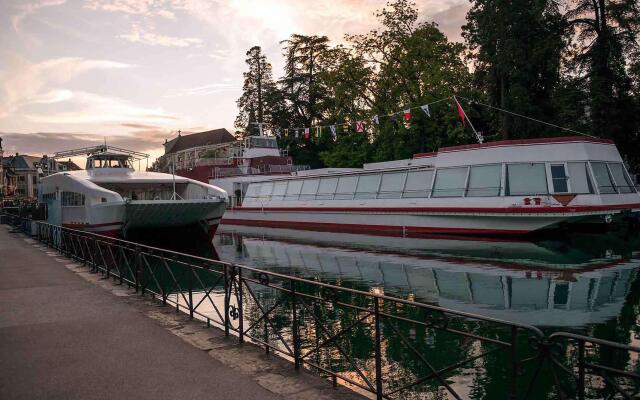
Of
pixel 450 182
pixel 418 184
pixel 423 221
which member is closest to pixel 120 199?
pixel 423 221

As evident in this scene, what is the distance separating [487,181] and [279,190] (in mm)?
19228

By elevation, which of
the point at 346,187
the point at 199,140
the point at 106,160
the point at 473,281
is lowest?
the point at 473,281

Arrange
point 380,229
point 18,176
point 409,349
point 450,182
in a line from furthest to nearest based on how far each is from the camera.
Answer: point 18,176 → point 380,229 → point 450,182 → point 409,349

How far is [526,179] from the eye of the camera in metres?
23.4

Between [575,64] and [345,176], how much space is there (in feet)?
55.5

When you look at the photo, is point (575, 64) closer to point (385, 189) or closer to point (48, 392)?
point (385, 189)

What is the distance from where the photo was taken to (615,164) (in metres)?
24.7

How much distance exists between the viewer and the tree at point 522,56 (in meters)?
33.9

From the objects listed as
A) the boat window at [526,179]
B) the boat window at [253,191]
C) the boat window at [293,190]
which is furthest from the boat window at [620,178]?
the boat window at [253,191]

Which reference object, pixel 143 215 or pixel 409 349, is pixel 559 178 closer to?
pixel 409 349

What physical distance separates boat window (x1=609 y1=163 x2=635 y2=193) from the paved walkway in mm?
23586

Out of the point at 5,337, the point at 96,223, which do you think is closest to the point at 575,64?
the point at 96,223

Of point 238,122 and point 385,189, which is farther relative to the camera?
point 238,122

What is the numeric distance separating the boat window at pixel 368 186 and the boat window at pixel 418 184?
249 centimetres
